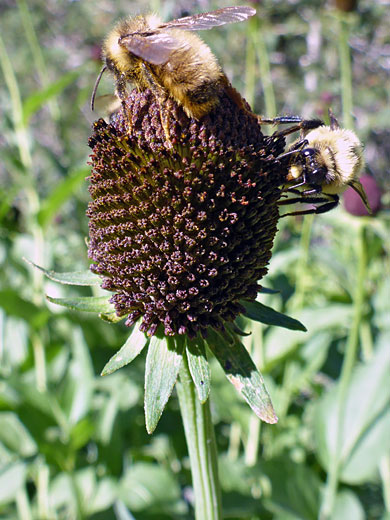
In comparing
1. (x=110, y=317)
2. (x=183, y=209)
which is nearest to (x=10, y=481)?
(x=110, y=317)

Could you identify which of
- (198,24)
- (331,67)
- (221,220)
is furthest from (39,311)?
(331,67)

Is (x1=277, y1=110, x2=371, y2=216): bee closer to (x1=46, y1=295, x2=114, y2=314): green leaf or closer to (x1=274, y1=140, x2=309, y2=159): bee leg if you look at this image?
(x1=274, y1=140, x2=309, y2=159): bee leg

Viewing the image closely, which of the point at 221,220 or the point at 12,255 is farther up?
the point at 221,220

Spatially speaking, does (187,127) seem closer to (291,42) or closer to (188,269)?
(188,269)

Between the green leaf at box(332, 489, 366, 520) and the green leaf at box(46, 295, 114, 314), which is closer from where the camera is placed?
the green leaf at box(46, 295, 114, 314)

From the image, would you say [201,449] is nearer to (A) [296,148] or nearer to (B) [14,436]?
(A) [296,148]

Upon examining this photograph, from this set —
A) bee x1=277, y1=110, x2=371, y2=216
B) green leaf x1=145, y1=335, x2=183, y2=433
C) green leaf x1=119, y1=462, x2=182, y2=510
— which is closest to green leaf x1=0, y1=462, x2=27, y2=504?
green leaf x1=119, y1=462, x2=182, y2=510

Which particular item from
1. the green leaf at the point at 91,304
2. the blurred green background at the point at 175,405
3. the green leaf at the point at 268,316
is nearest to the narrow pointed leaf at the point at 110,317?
the green leaf at the point at 91,304
